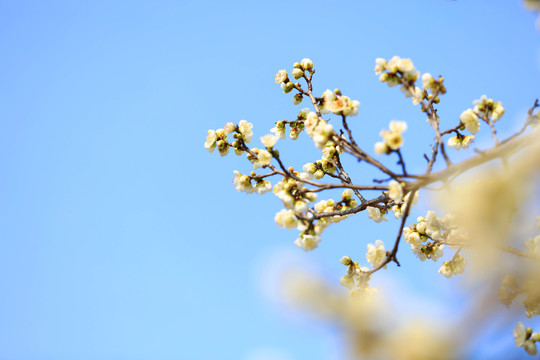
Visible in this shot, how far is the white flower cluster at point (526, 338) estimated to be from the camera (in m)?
3.25

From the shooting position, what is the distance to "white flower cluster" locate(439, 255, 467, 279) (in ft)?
13.8

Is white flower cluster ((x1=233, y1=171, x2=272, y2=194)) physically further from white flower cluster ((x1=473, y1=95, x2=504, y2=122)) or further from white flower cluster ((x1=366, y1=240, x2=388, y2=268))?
white flower cluster ((x1=473, y1=95, x2=504, y2=122))

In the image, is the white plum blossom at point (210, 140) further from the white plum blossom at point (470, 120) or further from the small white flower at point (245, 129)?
the white plum blossom at point (470, 120)

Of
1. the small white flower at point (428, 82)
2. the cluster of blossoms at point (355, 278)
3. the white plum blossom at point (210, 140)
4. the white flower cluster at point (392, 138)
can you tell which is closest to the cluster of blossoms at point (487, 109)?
the small white flower at point (428, 82)

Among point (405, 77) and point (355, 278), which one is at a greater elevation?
point (405, 77)

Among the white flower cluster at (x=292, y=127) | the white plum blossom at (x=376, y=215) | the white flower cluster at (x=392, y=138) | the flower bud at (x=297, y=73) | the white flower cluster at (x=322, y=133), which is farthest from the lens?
the flower bud at (x=297, y=73)

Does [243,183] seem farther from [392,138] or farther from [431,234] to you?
[431,234]

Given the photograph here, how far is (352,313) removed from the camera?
1234 mm

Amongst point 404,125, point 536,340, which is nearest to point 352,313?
point 404,125

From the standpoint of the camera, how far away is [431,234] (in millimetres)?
4121

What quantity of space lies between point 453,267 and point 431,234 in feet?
1.60

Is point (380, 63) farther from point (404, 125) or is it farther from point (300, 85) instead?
point (300, 85)

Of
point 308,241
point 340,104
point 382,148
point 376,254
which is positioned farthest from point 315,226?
point 340,104

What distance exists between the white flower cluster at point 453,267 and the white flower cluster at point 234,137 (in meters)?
A: 2.60
